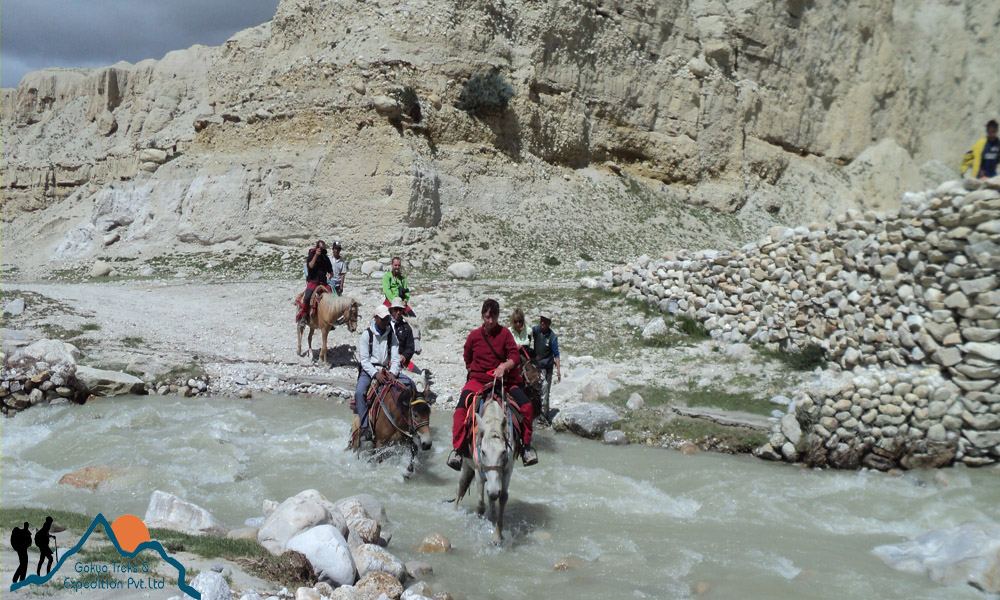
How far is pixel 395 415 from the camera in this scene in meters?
8.86

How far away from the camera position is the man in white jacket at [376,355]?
9.05 metres

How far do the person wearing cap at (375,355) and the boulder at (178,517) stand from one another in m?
2.85

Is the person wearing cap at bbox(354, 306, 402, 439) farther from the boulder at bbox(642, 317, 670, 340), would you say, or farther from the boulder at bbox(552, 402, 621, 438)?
the boulder at bbox(642, 317, 670, 340)

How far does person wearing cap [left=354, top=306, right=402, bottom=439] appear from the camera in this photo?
9.05 m

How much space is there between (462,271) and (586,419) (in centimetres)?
1232

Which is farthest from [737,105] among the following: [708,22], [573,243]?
[573,243]

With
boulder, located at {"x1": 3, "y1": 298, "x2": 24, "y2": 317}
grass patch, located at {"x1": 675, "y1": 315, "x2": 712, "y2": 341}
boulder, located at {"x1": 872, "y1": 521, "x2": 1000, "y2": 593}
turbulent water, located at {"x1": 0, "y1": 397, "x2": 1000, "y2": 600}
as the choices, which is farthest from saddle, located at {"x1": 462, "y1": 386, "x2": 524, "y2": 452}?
boulder, located at {"x1": 3, "y1": 298, "x2": 24, "y2": 317}

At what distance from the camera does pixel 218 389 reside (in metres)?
12.6

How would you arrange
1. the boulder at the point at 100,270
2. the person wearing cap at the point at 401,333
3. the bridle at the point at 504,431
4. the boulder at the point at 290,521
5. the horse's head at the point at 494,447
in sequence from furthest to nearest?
the boulder at the point at 100,270
the person wearing cap at the point at 401,333
the bridle at the point at 504,431
the horse's head at the point at 494,447
the boulder at the point at 290,521

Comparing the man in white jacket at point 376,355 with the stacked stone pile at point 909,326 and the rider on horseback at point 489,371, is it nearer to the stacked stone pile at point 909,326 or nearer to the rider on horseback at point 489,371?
the rider on horseback at point 489,371

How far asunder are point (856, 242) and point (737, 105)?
27240 millimetres

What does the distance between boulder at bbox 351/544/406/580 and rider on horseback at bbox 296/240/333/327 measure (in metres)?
9.29

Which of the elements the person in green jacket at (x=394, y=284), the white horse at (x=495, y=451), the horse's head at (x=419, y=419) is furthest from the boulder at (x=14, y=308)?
the white horse at (x=495, y=451)

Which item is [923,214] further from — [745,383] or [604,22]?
[604,22]
